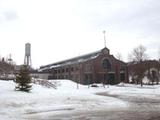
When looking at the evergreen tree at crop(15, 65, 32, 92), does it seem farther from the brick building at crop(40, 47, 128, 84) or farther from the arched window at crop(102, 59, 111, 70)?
the arched window at crop(102, 59, 111, 70)

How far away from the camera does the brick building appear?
6831 cm

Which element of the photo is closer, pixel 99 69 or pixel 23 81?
pixel 23 81

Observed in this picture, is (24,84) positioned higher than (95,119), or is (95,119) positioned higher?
(24,84)

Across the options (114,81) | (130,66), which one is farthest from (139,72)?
(130,66)

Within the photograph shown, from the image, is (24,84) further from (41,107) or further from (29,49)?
(29,49)

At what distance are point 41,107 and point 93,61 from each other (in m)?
50.6

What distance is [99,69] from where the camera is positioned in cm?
6906

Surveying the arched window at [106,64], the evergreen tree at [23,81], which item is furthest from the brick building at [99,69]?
the evergreen tree at [23,81]

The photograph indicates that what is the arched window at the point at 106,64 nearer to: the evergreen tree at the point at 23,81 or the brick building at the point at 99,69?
the brick building at the point at 99,69

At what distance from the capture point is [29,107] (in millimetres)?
18016

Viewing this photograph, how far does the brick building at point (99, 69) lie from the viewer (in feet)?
224

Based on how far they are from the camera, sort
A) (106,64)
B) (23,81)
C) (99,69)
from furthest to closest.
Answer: (106,64)
(99,69)
(23,81)

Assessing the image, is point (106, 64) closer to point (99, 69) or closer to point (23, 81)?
point (99, 69)

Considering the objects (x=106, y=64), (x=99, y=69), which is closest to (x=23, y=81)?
(x=99, y=69)
